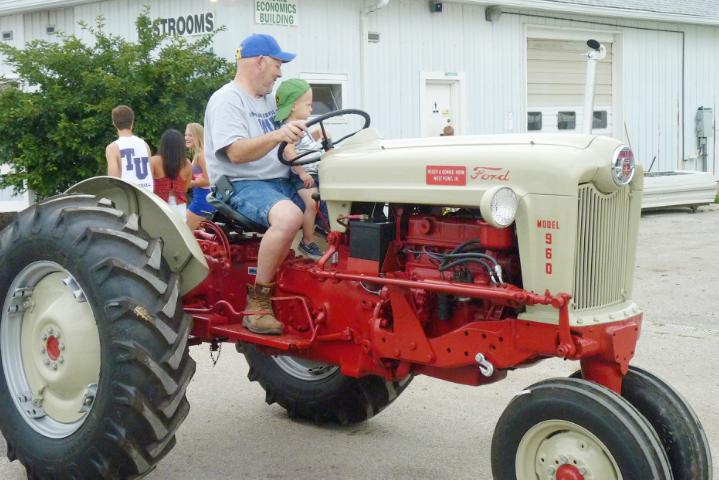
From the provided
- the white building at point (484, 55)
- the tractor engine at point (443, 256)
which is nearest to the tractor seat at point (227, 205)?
the tractor engine at point (443, 256)

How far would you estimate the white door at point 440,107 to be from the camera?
51.4 ft

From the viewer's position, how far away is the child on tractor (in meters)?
4.73

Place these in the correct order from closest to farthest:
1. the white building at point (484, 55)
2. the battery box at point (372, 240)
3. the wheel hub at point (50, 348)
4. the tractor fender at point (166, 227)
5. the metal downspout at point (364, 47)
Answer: the battery box at point (372, 240) < the wheel hub at point (50, 348) < the tractor fender at point (166, 227) < the white building at point (484, 55) < the metal downspout at point (364, 47)

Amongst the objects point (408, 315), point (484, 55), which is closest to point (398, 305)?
point (408, 315)

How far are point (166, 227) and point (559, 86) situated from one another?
14943mm

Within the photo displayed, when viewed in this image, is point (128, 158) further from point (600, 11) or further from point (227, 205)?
point (600, 11)

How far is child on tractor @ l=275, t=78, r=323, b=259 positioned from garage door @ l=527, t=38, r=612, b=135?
13.4 m

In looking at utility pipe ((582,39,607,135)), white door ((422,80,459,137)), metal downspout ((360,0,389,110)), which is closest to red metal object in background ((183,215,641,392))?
utility pipe ((582,39,607,135))

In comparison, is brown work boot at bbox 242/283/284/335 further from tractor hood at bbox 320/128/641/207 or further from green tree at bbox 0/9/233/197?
green tree at bbox 0/9/233/197

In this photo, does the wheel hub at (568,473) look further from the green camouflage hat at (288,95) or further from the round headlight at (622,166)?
the green camouflage hat at (288,95)

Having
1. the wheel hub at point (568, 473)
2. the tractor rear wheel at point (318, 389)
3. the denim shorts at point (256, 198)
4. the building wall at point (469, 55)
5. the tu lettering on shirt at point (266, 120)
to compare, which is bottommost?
the tractor rear wheel at point (318, 389)

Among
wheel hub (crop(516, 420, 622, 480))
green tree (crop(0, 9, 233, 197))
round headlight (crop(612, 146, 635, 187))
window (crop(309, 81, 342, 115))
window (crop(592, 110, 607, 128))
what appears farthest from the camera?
window (crop(592, 110, 607, 128))

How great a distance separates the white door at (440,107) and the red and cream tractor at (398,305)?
11.1 metres

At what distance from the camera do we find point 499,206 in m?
3.49
